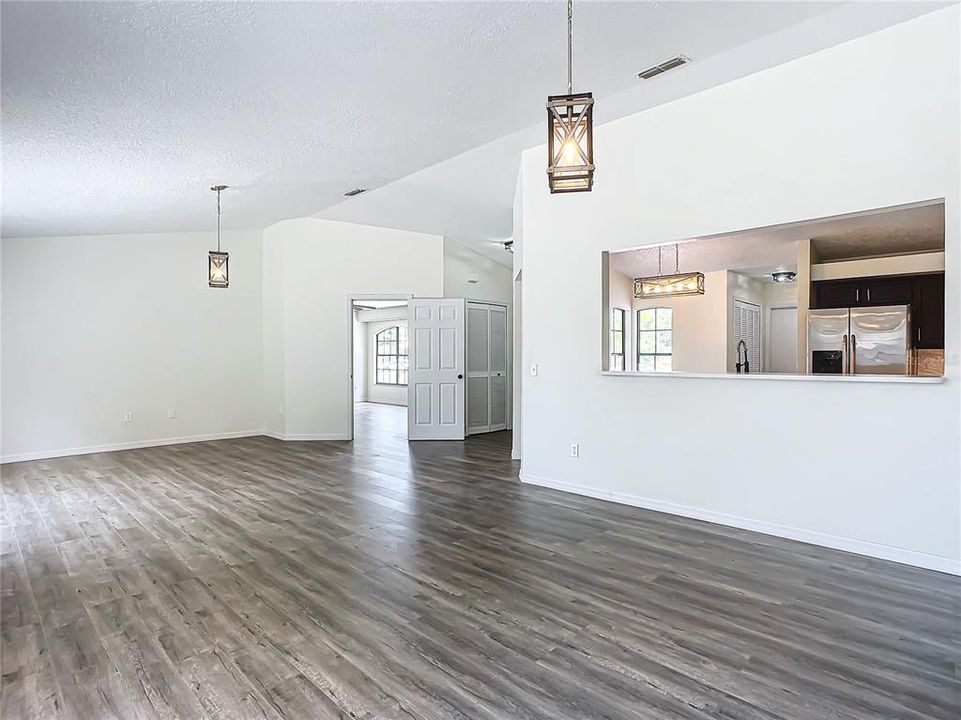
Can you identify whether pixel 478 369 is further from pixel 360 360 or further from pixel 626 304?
pixel 360 360

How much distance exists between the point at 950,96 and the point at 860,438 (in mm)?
1936

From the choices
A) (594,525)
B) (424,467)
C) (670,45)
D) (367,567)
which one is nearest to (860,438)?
(594,525)

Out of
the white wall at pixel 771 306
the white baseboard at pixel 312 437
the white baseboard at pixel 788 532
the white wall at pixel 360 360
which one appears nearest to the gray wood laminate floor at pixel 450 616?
the white baseboard at pixel 788 532

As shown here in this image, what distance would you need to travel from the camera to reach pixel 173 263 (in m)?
7.86

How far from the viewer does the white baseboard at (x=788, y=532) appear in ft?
10.7

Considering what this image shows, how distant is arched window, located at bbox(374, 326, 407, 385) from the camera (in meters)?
13.7

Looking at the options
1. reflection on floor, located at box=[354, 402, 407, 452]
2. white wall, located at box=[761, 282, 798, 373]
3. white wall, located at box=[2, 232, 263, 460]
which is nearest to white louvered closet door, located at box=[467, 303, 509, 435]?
reflection on floor, located at box=[354, 402, 407, 452]

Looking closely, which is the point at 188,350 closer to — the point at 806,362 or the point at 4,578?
the point at 4,578

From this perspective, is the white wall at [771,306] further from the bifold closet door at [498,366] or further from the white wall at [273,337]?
the white wall at [273,337]

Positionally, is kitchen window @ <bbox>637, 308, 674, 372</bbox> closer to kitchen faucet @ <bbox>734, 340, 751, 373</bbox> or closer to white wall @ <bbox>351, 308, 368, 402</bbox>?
kitchen faucet @ <bbox>734, 340, 751, 373</bbox>

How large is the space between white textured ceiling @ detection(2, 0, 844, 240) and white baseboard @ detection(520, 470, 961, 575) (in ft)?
9.72

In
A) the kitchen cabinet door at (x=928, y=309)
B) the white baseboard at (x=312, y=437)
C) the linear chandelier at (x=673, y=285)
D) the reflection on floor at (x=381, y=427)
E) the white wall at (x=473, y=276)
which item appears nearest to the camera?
the kitchen cabinet door at (x=928, y=309)

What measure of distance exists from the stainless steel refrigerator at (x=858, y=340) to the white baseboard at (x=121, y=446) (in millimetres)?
7321

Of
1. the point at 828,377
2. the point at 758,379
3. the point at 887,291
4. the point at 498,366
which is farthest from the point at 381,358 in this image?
the point at 828,377
